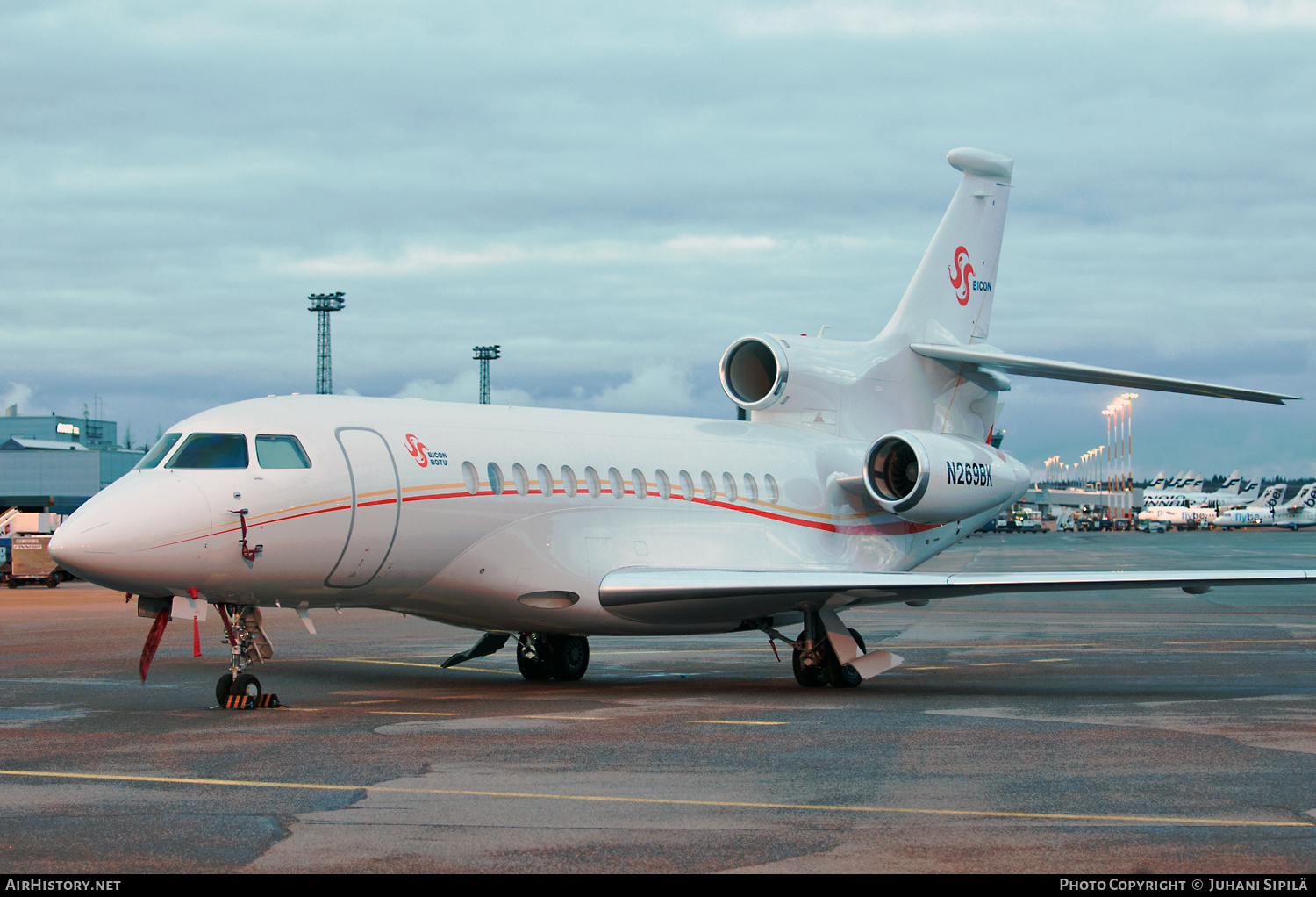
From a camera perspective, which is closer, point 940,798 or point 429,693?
point 940,798

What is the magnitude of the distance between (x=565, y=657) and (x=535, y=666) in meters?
0.44

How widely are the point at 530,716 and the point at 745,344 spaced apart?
29.0ft

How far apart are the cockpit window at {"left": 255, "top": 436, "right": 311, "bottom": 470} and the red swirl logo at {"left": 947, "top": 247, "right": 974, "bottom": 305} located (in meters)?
12.6

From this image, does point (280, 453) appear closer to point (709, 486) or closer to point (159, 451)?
point (159, 451)

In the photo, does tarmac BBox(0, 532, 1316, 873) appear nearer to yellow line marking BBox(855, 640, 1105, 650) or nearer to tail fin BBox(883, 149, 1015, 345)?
yellow line marking BBox(855, 640, 1105, 650)

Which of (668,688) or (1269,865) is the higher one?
(1269,865)

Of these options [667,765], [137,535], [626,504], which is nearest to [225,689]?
[137,535]

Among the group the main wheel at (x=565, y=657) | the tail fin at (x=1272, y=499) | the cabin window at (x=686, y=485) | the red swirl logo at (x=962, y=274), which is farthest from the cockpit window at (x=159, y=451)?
the tail fin at (x=1272, y=499)

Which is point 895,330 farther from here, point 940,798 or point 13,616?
point 13,616

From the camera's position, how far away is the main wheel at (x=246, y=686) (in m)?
14.4

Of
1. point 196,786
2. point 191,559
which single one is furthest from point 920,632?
point 196,786

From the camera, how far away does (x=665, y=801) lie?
903 cm

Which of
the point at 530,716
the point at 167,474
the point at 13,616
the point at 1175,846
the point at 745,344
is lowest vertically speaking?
the point at 13,616

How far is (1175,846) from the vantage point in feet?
24.5
